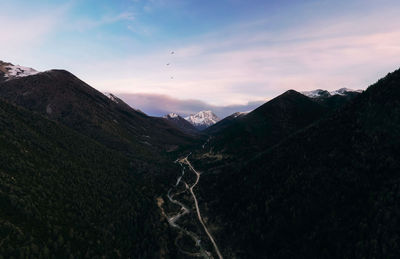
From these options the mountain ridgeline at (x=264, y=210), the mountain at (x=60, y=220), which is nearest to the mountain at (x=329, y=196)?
the mountain ridgeline at (x=264, y=210)

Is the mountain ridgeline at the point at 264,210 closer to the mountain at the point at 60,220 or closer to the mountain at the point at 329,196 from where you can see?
the mountain at the point at 329,196

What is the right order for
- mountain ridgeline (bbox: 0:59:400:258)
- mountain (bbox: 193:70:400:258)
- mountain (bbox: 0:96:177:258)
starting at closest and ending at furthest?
1. mountain (bbox: 193:70:400:258)
2. mountain ridgeline (bbox: 0:59:400:258)
3. mountain (bbox: 0:96:177:258)

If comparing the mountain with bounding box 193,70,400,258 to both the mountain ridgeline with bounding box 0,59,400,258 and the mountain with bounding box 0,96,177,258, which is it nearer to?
the mountain ridgeline with bounding box 0,59,400,258

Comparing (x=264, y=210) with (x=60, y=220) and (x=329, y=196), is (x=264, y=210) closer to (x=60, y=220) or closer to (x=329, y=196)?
(x=329, y=196)

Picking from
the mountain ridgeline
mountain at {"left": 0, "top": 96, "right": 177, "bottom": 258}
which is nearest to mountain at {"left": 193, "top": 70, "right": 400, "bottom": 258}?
the mountain ridgeline

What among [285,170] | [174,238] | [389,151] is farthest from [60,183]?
[389,151]

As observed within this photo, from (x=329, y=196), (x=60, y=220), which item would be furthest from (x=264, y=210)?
(x=60, y=220)

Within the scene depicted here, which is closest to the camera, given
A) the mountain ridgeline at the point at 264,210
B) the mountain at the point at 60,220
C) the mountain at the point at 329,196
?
the mountain at the point at 329,196

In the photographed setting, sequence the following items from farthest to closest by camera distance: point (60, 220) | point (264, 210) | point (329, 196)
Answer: point (60, 220) < point (264, 210) < point (329, 196)

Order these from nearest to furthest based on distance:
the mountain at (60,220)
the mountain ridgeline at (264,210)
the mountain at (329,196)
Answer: the mountain at (329,196) < the mountain ridgeline at (264,210) < the mountain at (60,220)
